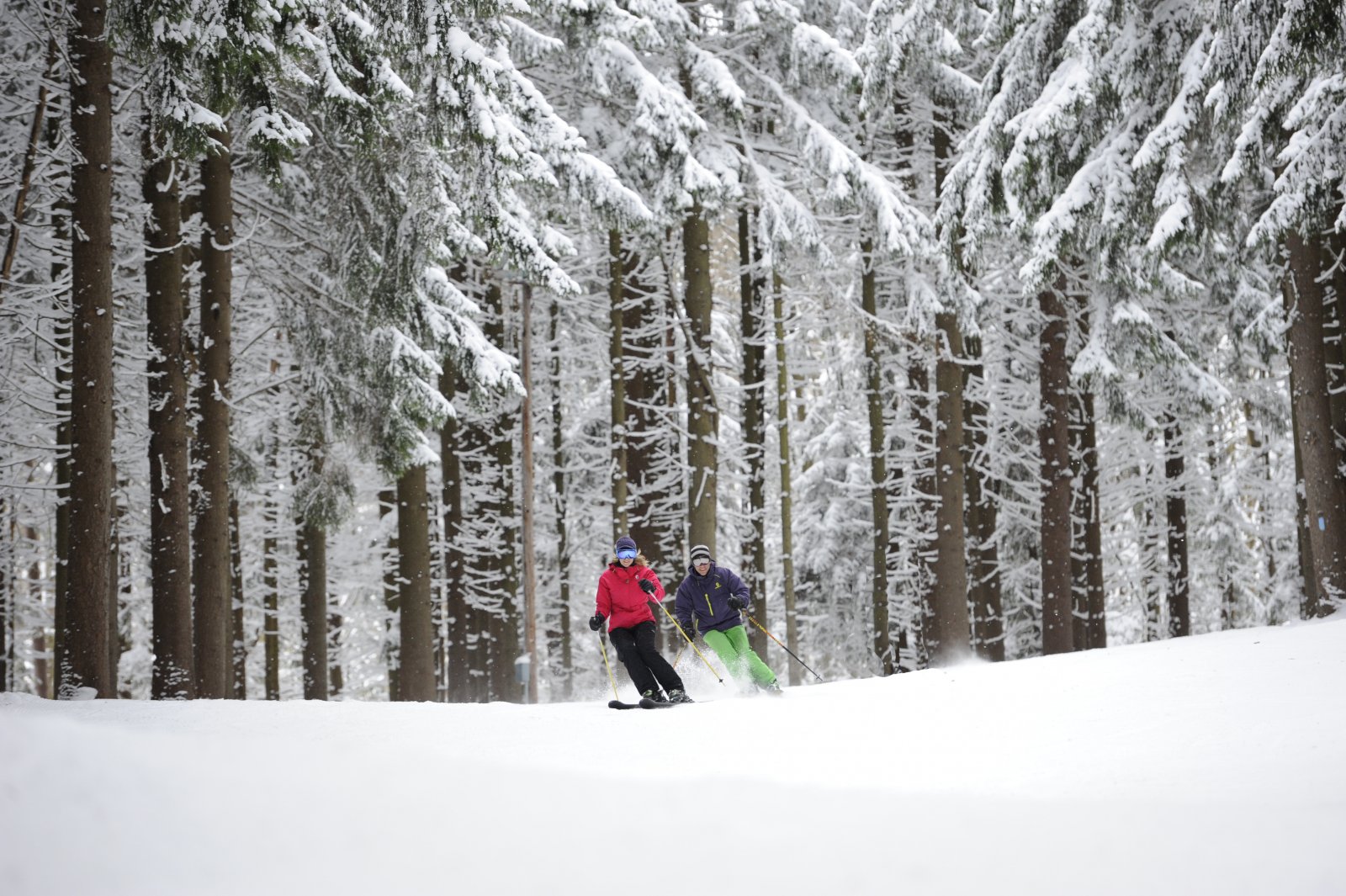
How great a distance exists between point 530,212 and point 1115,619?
23773 millimetres

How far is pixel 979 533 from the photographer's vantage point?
20031 millimetres

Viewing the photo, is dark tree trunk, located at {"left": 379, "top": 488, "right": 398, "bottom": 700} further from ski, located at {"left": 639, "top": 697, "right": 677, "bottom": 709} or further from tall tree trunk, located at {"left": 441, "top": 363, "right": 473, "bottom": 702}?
ski, located at {"left": 639, "top": 697, "right": 677, "bottom": 709}

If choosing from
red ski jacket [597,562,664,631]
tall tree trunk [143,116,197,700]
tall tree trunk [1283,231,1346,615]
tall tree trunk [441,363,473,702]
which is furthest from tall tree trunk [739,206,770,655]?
tall tree trunk [143,116,197,700]

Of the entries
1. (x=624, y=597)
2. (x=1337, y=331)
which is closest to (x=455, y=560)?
(x=624, y=597)

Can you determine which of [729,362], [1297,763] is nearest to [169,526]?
[1297,763]

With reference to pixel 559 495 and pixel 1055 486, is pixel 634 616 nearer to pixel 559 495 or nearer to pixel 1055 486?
pixel 1055 486

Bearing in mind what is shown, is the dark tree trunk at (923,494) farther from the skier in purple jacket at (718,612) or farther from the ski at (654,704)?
the ski at (654,704)

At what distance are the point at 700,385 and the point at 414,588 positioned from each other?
4.97 metres

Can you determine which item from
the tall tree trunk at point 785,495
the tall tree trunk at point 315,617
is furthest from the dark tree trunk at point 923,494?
the tall tree trunk at point 315,617

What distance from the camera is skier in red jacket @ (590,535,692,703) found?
10.1 metres

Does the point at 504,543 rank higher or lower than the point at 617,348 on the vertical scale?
lower

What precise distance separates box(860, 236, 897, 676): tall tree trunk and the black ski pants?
8.93 metres

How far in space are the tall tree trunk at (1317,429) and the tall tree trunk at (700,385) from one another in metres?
7.37

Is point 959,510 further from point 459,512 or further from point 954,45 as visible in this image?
point 459,512
